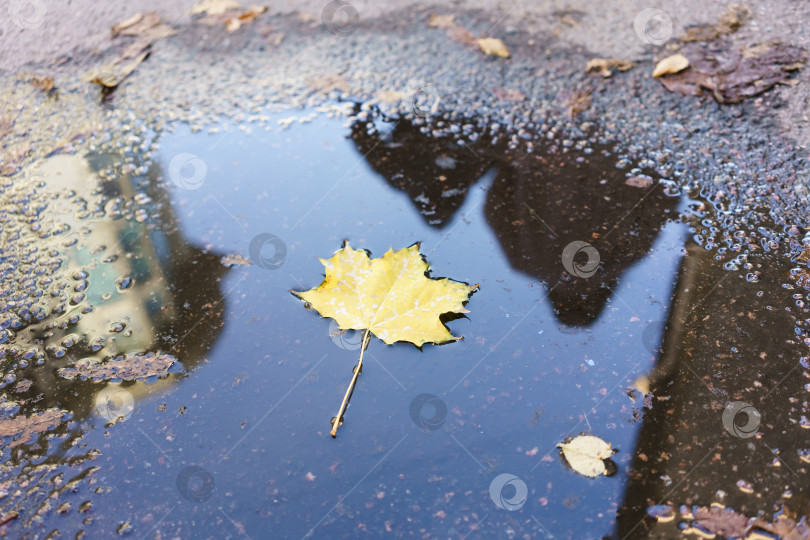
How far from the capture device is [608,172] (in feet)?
6.27

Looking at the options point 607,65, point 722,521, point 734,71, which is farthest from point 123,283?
point 734,71

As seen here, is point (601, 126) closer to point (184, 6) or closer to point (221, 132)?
point (221, 132)

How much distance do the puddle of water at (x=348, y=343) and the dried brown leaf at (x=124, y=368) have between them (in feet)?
0.09

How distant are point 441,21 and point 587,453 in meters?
1.98

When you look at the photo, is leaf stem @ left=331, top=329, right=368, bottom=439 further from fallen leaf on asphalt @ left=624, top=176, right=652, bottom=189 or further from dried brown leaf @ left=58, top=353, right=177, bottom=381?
fallen leaf on asphalt @ left=624, top=176, right=652, bottom=189

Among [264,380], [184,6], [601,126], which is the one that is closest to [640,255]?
[601,126]

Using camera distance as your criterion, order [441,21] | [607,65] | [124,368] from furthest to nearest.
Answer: [441,21], [607,65], [124,368]

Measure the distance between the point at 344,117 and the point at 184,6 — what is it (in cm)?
114

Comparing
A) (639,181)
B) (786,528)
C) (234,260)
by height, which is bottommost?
(786,528)

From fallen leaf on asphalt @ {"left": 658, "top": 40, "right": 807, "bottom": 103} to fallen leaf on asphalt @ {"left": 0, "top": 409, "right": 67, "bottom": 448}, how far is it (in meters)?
2.22

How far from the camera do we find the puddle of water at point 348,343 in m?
1.23

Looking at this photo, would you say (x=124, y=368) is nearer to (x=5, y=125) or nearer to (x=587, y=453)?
(x=587, y=453)

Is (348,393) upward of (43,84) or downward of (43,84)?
→ downward

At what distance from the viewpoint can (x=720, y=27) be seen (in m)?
2.29
